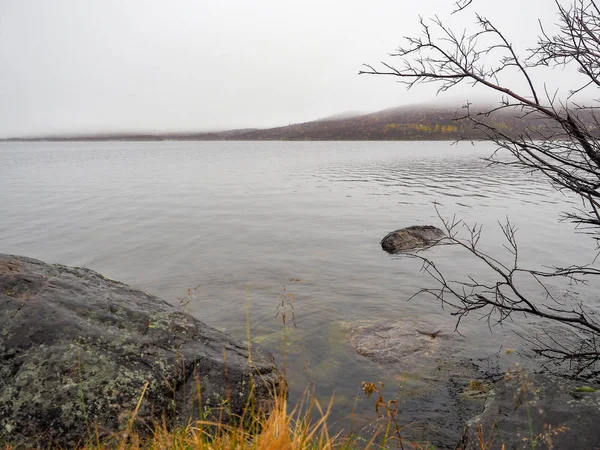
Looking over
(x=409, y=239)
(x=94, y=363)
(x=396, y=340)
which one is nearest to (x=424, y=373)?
(x=396, y=340)

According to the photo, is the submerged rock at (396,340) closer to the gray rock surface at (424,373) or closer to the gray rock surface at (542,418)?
the gray rock surface at (424,373)

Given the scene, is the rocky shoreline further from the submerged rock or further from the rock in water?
the rock in water

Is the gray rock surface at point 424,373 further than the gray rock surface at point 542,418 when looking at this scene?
Yes

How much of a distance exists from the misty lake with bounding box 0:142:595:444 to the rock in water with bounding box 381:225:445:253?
42 cm

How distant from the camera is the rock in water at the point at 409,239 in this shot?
13.7 metres

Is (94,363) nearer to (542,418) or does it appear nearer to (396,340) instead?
(542,418)

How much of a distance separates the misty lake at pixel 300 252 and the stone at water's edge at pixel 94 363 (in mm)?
1124

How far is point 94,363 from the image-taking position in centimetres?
401

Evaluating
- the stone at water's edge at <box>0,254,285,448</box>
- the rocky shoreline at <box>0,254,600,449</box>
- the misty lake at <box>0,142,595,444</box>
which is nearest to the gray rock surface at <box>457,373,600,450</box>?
the rocky shoreline at <box>0,254,600,449</box>

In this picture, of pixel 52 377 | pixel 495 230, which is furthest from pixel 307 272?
pixel 495 230

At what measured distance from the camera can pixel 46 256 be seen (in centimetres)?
1302

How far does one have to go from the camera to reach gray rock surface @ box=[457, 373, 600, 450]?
3.54 metres

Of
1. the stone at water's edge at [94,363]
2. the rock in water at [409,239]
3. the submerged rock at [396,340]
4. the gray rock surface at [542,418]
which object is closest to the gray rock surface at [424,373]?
the submerged rock at [396,340]

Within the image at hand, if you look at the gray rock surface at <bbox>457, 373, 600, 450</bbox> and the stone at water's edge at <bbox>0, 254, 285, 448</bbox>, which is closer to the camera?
the gray rock surface at <bbox>457, 373, 600, 450</bbox>
